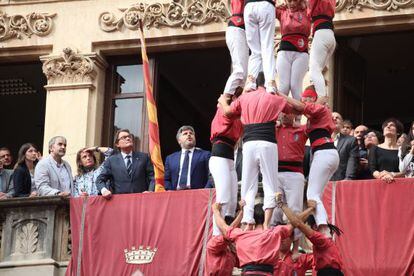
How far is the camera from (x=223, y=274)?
812 inches

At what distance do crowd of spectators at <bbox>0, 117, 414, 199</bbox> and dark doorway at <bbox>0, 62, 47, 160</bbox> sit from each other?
4921mm

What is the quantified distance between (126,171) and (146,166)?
36 centimetres

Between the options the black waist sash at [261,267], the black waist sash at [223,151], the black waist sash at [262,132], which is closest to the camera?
the black waist sash at [261,267]

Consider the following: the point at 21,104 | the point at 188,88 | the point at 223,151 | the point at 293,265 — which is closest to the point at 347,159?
the point at 223,151

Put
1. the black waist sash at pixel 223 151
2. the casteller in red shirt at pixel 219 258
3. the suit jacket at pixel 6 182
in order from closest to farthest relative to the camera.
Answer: the casteller in red shirt at pixel 219 258 → the black waist sash at pixel 223 151 → the suit jacket at pixel 6 182

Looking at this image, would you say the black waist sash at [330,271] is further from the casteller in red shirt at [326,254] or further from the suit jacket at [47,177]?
the suit jacket at [47,177]

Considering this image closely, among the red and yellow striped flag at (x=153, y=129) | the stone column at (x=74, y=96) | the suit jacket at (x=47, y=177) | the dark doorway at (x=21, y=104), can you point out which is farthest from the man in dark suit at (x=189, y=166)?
the dark doorway at (x=21, y=104)

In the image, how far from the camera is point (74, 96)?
90.8ft

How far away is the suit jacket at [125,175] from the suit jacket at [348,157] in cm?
300

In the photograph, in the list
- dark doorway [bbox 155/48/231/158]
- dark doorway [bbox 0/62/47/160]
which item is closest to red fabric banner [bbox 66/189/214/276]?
dark doorway [bbox 155/48/231/158]

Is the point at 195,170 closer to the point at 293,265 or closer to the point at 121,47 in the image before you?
the point at 293,265

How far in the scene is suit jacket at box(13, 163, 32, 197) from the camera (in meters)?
24.5

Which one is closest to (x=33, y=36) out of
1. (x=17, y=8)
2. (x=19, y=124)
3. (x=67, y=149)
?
(x=17, y=8)

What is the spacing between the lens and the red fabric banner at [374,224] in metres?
22.1
